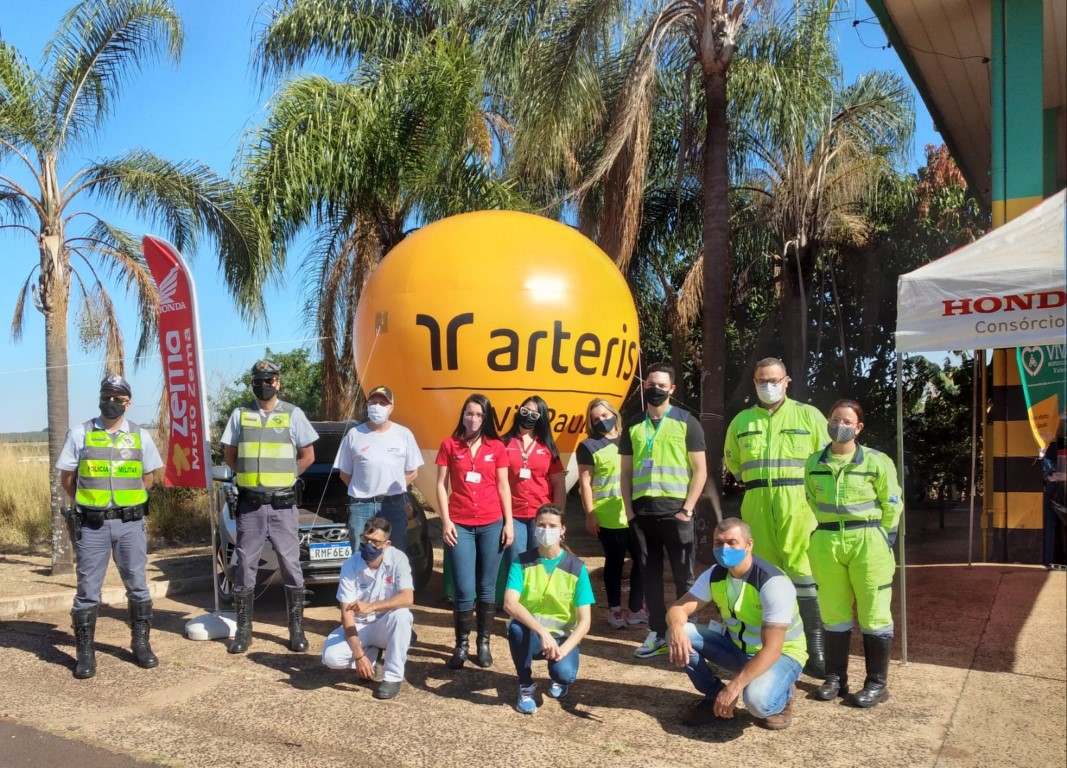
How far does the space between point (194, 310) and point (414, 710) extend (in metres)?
3.67

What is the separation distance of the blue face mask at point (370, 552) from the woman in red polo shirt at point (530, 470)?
984mm

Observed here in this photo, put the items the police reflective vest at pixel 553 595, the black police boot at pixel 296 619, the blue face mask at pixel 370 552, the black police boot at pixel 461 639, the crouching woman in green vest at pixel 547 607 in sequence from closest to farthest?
the crouching woman in green vest at pixel 547 607 → the police reflective vest at pixel 553 595 → the blue face mask at pixel 370 552 → the black police boot at pixel 461 639 → the black police boot at pixel 296 619

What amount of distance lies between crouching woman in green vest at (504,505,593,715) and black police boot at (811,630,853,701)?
1.26 m

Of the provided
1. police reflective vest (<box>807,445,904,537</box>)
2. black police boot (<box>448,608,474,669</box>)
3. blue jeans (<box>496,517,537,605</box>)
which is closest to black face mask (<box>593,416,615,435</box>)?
blue jeans (<box>496,517,537,605</box>)

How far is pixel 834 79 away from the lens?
12133mm

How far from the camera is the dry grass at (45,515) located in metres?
11.0

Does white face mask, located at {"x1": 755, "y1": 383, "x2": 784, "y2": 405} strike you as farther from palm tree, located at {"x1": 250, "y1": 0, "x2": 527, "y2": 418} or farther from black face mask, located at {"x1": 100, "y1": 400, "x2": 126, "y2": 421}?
palm tree, located at {"x1": 250, "y1": 0, "x2": 527, "y2": 418}

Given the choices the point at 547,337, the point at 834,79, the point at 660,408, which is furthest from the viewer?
the point at 834,79

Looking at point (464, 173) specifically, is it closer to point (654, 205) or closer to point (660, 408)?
point (654, 205)

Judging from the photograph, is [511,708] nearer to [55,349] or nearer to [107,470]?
[107,470]

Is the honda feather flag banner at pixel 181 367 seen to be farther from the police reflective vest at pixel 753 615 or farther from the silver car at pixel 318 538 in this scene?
the police reflective vest at pixel 753 615

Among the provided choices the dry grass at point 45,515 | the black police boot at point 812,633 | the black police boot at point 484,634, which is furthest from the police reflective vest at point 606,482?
the dry grass at point 45,515

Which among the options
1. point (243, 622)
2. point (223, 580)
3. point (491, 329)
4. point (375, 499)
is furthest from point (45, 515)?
point (491, 329)

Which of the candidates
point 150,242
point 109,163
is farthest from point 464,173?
point 150,242
